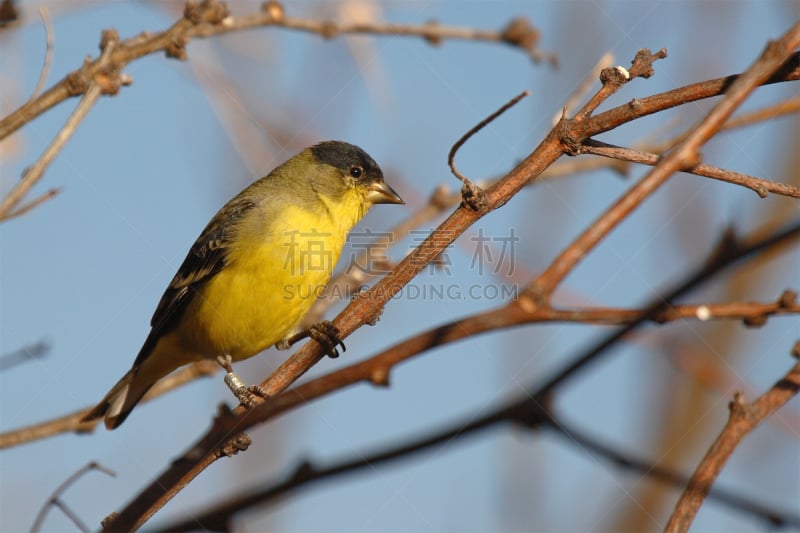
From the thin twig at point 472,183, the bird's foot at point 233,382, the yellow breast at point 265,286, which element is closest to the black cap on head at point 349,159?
the yellow breast at point 265,286

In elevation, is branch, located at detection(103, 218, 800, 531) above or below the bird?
below

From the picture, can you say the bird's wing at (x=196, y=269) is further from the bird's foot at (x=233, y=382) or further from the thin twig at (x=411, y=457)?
the thin twig at (x=411, y=457)

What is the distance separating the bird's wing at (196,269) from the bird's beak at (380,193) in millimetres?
764

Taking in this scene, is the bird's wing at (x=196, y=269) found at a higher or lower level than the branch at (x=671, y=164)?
higher

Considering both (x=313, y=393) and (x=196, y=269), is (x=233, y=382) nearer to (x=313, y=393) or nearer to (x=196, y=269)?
(x=196, y=269)

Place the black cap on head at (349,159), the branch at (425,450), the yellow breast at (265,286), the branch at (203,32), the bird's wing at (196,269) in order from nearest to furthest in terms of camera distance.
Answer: the branch at (425,450) < the branch at (203,32) < the yellow breast at (265,286) < the bird's wing at (196,269) < the black cap on head at (349,159)

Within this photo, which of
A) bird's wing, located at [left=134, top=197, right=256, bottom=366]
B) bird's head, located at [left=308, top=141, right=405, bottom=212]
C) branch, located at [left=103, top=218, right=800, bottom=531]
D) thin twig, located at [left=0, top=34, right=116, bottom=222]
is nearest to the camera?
branch, located at [left=103, top=218, right=800, bottom=531]

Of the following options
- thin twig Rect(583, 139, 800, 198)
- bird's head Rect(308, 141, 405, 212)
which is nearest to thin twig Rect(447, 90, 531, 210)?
thin twig Rect(583, 139, 800, 198)

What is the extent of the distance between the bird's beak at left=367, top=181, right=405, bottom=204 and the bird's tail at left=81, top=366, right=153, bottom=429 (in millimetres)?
1859

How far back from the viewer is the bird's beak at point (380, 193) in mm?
5723

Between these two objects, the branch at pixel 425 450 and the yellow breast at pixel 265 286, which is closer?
the branch at pixel 425 450

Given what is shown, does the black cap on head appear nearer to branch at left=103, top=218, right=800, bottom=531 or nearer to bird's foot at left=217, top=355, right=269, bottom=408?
bird's foot at left=217, top=355, right=269, bottom=408

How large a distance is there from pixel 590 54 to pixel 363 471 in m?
7.78

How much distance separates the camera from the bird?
5039mm
